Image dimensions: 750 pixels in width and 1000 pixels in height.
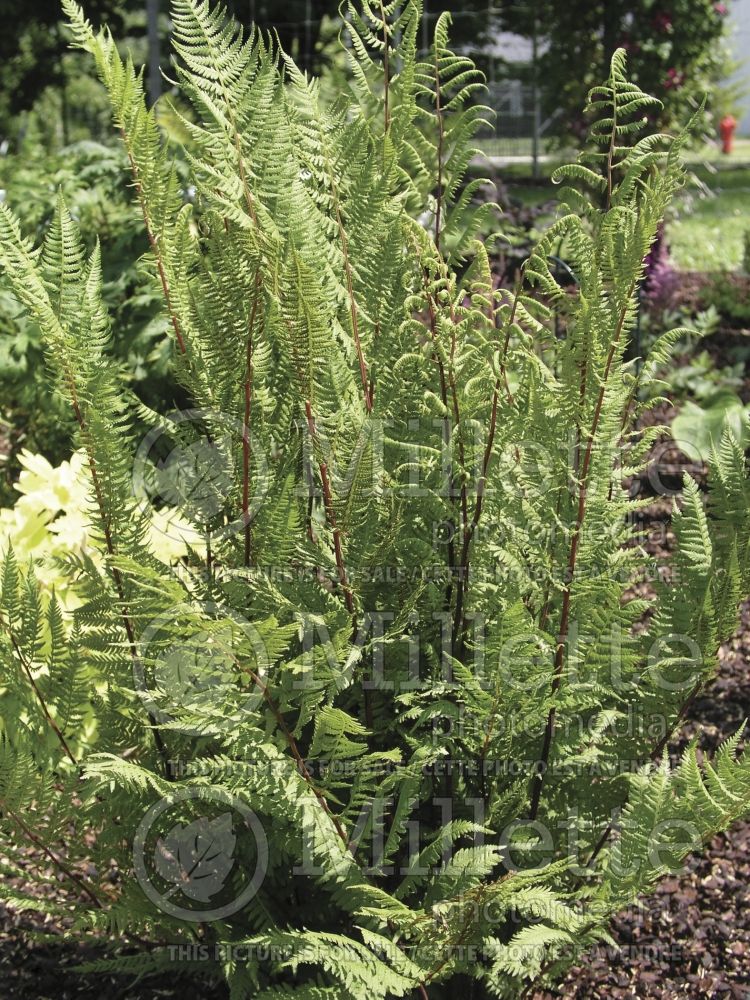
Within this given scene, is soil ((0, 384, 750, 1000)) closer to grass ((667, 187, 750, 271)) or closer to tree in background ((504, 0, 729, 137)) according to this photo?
grass ((667, 187, 750, 271))

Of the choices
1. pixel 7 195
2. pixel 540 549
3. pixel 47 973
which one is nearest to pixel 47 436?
pixel 7 195

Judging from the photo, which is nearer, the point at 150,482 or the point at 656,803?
the point at 656,803

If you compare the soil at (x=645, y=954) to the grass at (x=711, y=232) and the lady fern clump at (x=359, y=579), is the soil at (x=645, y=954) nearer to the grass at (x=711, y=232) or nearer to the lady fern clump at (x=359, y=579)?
the lady fern clump at (x=359, y=579)

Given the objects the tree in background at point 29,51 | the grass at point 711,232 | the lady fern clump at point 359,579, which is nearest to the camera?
the lady fern clump at point 359,579

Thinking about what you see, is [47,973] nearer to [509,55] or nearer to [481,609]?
[481,609]

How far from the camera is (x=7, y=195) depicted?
4.21m

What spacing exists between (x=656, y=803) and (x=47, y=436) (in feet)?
9.16

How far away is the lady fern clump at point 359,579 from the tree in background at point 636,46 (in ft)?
28.0

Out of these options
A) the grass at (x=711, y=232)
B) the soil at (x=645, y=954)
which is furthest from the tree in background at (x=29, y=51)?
the soil at (x=645, y=954)

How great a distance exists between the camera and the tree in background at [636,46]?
31.2 ft

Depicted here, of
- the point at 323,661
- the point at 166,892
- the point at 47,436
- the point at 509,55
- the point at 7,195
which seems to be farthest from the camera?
the point at 509,55

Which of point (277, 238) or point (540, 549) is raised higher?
point (277, 238)

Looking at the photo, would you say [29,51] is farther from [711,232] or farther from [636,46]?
[711,232]

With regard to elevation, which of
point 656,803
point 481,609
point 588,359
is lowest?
point 656,803
